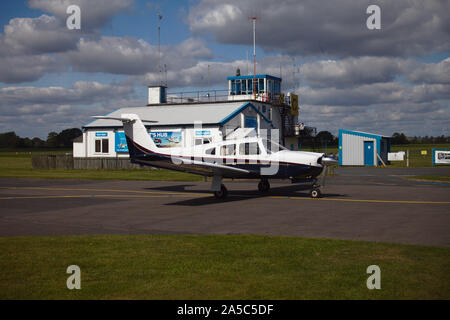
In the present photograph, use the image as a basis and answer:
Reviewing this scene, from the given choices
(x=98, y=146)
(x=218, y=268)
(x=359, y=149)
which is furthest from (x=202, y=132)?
(x=218, y=268)

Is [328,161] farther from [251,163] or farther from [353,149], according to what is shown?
[353,149]

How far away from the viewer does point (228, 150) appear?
1827cm

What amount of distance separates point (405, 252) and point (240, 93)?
139 feet

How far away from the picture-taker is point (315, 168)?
16.9 m

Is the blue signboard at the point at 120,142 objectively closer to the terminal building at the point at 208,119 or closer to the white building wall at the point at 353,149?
the terminal building at the point at 208,119

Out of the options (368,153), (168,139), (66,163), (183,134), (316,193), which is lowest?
(316,193)

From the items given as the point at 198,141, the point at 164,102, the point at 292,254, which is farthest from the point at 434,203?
the point at 164,102

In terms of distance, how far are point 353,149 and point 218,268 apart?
1612 inches

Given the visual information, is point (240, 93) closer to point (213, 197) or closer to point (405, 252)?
point (213, 197)

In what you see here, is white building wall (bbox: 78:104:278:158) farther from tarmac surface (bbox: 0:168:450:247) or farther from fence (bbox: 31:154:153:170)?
tarmac surface (bbox: 0:168:450:247)

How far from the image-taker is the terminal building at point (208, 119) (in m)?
38.5

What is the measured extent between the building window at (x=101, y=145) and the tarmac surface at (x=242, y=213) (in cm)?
2189

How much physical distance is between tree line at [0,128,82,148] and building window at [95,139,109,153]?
10269cm

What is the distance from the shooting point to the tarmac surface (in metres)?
10.6
